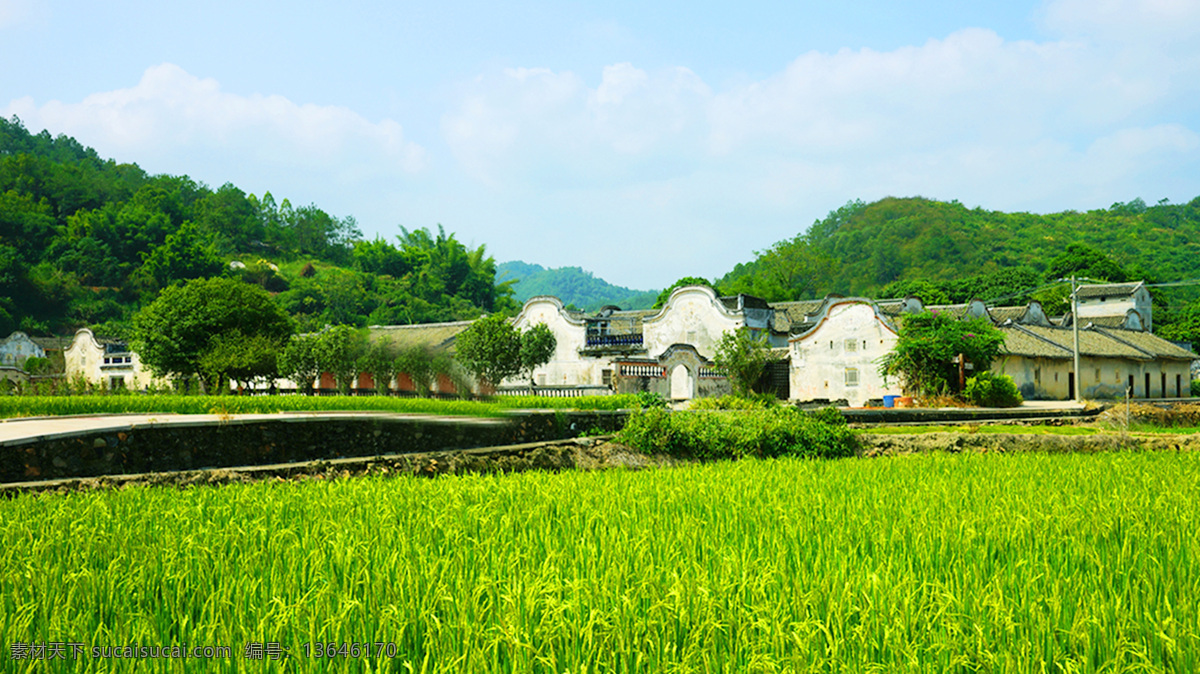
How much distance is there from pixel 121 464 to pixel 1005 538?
8690 millimetres

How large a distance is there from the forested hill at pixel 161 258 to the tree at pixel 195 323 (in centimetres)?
1990

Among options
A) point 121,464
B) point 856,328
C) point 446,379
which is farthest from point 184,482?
point 856,328

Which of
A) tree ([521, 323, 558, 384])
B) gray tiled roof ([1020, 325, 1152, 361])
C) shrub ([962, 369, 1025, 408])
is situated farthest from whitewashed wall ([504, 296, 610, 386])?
gray tiled roof ([1020, 325, 1152, 361])

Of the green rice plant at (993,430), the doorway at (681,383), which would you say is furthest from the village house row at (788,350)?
the green rice plant at (993,430)

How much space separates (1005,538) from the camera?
4051 millimetres

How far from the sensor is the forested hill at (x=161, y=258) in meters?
54.4

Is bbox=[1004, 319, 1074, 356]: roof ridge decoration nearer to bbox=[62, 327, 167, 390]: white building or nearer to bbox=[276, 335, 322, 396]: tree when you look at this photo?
bbox=[276, 335, 322, 396]: tree

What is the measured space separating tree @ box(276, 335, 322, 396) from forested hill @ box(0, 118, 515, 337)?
21.6m

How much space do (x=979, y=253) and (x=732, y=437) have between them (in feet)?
239

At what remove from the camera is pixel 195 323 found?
81.3 ft

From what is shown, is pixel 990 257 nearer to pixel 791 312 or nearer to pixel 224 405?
pixel 791 312

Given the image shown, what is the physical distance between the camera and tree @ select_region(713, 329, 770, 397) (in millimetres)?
27203

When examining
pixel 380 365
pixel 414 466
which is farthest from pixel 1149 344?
pixel 414 466

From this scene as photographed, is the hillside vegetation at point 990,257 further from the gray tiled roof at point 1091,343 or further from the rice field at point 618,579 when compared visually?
the rice field at point 618,579
